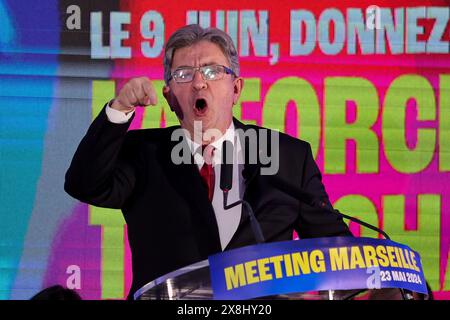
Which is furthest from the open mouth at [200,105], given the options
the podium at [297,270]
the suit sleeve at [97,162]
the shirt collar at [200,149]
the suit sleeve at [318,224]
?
the podium at [297,270]

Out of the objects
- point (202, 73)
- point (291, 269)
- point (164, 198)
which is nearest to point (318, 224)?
point (164, 198)

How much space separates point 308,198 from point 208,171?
24.7 inches

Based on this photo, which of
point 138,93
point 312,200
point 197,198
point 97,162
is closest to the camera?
point 312,200

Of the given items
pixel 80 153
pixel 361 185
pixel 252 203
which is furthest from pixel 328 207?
pixel 361 185

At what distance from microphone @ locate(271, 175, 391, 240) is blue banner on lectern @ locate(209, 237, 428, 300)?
34 centimetres

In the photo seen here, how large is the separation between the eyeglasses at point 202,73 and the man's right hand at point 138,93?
0.36m

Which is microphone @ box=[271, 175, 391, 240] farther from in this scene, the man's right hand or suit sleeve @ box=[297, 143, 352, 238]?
the man's right hand

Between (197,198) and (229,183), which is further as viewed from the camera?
(197,198)

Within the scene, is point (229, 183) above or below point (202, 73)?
below

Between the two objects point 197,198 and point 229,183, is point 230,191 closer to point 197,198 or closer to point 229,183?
point 197,198

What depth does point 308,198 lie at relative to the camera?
348 centimetres

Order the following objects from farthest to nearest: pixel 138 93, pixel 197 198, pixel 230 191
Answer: pixel 230 191, pixel 197 198, pixel 138 93

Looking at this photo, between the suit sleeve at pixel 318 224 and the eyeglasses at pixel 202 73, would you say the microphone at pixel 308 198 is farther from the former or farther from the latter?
the eyeglasses at pixel 202 73


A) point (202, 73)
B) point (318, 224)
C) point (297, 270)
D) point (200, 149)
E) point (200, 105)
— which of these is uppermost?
point (202, 73)
